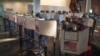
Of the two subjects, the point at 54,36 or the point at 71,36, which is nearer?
the point at 71,36

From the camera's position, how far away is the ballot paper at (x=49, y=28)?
3.76 meters

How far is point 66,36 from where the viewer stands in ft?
9.62

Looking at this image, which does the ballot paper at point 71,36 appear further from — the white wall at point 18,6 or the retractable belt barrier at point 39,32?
the white wall at point 18,6

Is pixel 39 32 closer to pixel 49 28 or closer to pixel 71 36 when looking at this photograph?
pixel 49 28

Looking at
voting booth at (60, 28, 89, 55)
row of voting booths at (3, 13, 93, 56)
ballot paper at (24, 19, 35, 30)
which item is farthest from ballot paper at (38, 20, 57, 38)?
voting booth at (60, 28, 89, 55)

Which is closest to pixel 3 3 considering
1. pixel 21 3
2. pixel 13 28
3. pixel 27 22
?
pixel 21 3

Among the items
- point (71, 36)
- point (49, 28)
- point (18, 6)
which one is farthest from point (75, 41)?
point (18, 6)

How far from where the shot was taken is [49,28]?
149 inches

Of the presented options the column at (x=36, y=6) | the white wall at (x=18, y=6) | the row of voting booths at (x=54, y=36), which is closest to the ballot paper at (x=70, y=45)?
the row of voting booths at (x=54, y=36)

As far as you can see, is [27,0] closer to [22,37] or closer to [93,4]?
[93,4]

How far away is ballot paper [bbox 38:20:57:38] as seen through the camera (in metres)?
3.76

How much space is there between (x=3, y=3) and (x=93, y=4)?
1009 cm

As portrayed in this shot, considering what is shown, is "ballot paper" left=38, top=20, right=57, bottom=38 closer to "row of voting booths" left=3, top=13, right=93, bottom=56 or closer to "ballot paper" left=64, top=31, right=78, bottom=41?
"row of voting booths" left=3, top=13, right=93, bottom=56

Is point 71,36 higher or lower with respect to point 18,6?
lower
